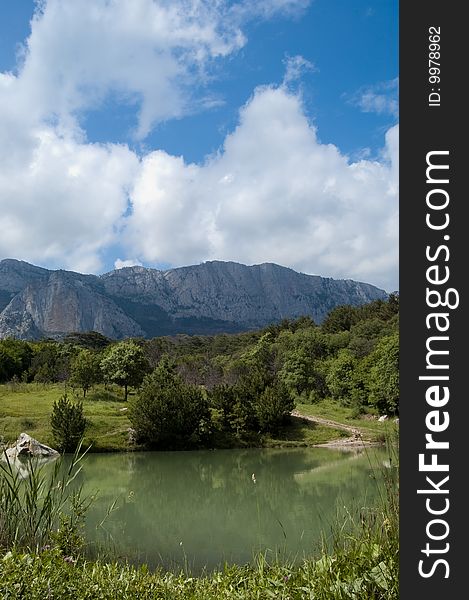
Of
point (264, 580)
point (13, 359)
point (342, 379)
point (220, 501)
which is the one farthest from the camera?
point (13, 359)

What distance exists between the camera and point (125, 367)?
3534cm

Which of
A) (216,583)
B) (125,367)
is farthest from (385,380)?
(216,583)

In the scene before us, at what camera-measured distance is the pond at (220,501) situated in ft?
31.3

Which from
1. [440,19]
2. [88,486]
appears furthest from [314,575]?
[88,486]

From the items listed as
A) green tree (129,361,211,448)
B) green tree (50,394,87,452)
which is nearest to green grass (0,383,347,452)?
green tree (50,394,87,452)

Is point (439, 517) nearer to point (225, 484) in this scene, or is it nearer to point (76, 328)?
point (225, 484)

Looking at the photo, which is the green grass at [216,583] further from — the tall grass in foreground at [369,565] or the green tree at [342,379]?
the green tree at [342,379]

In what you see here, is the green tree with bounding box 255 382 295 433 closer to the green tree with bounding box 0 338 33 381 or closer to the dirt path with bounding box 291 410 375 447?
the dirt path with bounding box 291 410 375 447

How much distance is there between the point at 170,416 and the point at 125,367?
9.43 meters

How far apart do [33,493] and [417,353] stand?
179 inches

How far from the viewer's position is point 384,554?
3.49 meters

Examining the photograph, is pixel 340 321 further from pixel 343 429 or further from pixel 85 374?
pixel 85 374

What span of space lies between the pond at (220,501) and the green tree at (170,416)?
1.27m

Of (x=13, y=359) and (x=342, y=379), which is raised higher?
(x=13, y=359)
